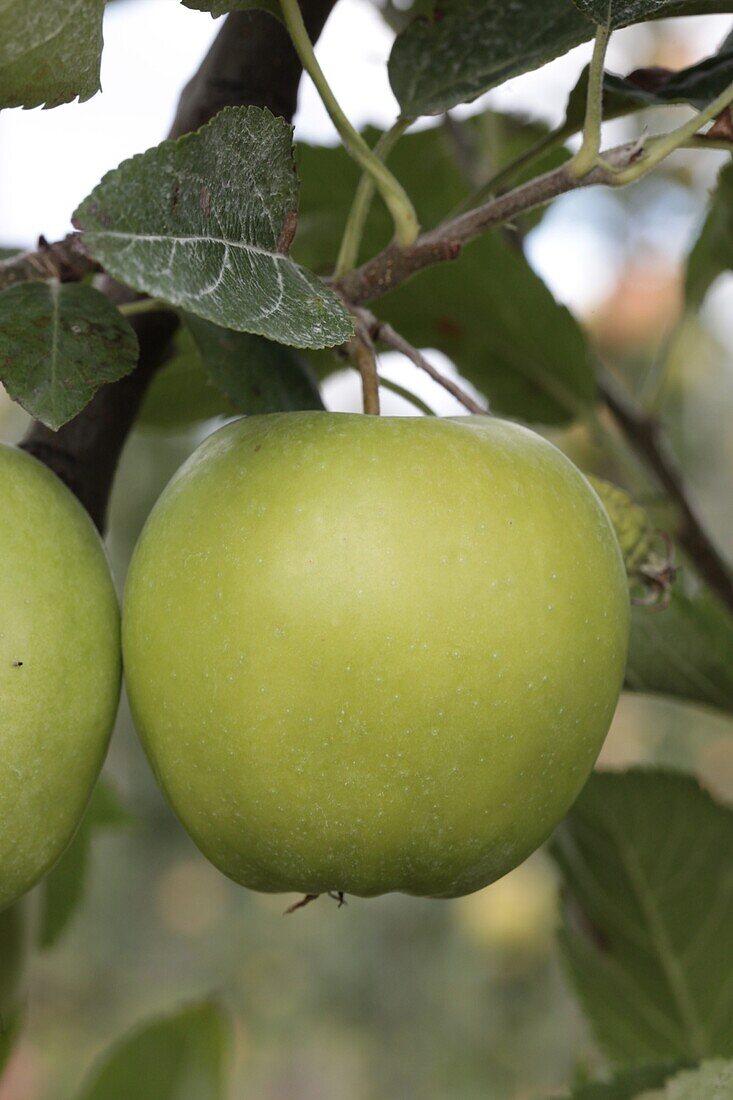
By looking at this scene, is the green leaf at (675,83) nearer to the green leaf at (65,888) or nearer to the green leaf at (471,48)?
the green leaf at (471,48)

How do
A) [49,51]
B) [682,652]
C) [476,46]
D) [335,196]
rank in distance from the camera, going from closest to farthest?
[49,51] < [476,46] < [682,652] < [335,196]

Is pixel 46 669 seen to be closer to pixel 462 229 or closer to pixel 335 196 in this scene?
pixel 462 229

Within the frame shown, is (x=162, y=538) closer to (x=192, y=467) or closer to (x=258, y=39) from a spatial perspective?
(x=192, y=467)

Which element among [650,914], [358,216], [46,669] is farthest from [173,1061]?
[358,216]

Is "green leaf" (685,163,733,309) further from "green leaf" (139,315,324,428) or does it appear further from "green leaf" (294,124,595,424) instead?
"green leaf" (139,315,324,428)

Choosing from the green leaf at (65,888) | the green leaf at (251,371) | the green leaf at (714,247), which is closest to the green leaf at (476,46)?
the green leaf at (251,371)

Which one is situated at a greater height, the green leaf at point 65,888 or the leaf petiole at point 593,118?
the leaf petiole at point 593,118

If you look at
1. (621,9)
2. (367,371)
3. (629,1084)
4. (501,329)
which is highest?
(621,9)
